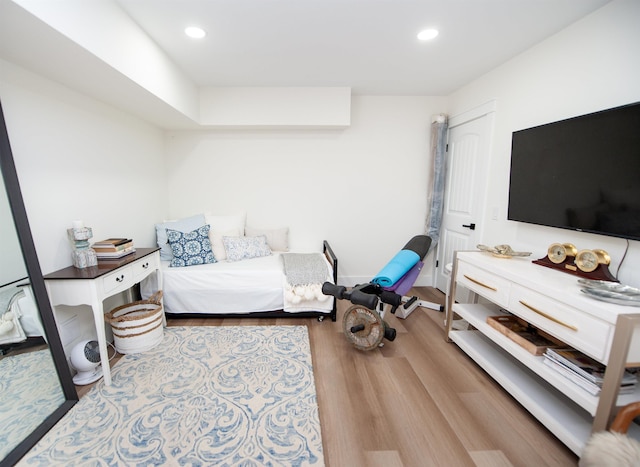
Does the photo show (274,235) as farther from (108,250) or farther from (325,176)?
(108,250)

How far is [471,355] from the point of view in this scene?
2.04 metres

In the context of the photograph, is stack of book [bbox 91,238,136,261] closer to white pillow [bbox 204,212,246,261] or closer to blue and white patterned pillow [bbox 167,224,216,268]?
blue and white patterned pillow [bbox 167,224,216,268]

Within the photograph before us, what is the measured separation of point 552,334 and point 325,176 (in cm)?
267

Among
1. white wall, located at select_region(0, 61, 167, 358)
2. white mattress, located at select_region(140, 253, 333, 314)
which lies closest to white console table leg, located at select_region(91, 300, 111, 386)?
white wall, located at select_region(0, 61, 167, 358)

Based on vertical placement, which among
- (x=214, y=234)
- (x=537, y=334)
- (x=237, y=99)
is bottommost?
(x=537, y=334)

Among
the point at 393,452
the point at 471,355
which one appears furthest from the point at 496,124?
the point at 393,452

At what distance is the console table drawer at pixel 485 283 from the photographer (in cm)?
175

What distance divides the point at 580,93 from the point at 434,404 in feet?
7.29

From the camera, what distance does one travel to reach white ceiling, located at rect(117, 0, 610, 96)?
165 centimetres

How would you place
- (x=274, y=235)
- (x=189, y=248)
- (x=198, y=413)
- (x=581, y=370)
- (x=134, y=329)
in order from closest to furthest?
(x=581, y=370) < (x=198, y=413) < (x=134, y=329) < (x=189, y=248) < (x=274, y=235)

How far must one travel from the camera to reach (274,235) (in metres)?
3.38

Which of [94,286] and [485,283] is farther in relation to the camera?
[485,283]

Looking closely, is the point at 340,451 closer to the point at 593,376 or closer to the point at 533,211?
the point at 593,376

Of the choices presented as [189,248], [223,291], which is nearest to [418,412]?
[223,291]
